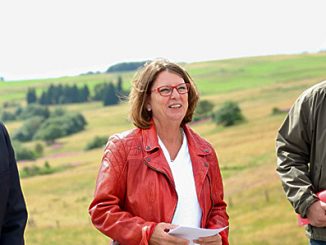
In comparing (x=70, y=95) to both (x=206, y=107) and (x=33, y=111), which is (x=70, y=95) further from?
(x=206, y=107)

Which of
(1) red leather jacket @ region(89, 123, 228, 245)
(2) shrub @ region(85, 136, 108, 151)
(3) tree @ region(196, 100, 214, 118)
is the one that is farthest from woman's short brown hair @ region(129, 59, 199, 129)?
(2) shrub @ region(85, 136, 108, 151)

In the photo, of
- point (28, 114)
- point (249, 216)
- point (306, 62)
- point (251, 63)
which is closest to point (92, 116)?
point (28, 114)

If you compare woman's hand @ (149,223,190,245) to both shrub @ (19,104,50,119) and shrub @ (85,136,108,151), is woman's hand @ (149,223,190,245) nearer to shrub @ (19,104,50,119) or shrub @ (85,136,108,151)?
shrub @ (85,136,108,151)

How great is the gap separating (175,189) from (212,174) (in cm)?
27

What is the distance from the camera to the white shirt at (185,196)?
3029 mm

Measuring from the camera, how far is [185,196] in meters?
3.04

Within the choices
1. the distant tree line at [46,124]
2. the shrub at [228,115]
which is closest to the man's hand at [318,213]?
the shrub at [228,115]

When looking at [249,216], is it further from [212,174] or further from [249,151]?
[212,174]

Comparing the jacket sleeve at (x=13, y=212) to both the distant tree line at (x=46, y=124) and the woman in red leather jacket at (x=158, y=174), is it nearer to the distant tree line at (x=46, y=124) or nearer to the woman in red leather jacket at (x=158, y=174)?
the woman in red leather jacket at (x=158, y=174)

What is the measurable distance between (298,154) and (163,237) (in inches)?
40.4

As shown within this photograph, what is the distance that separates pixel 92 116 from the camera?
25.6 metres

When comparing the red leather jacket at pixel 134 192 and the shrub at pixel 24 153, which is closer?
the red leather jacket at pixel 134 192

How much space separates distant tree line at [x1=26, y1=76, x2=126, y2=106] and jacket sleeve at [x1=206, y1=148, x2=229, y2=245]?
70.1 feet

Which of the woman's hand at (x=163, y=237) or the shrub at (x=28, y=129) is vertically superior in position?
the woman's hand at (x=163, y=237)
